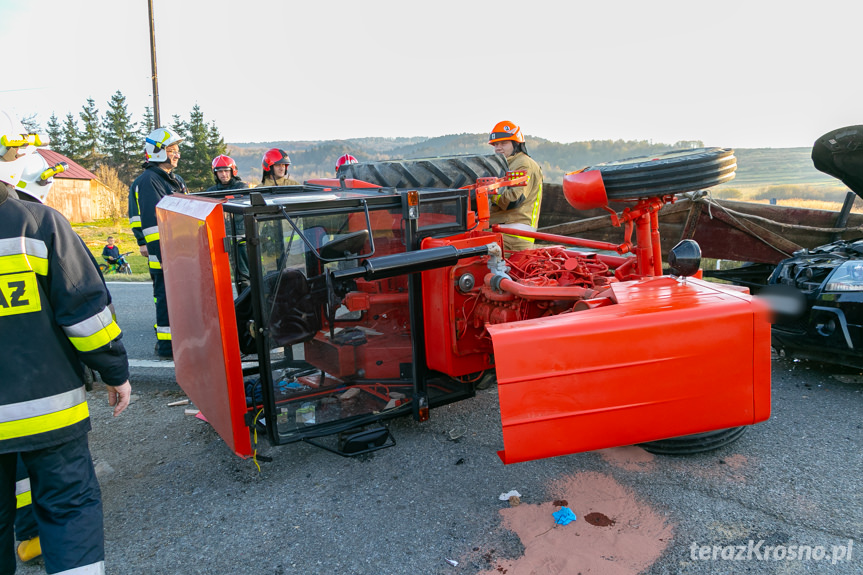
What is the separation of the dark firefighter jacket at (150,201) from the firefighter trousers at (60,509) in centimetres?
308

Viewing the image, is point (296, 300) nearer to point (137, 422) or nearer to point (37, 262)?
point (37, 262)

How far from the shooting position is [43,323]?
2213mm

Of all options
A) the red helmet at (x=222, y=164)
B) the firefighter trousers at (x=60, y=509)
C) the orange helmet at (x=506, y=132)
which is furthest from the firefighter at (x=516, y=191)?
the firefighter trousers at (x=60, y=509)

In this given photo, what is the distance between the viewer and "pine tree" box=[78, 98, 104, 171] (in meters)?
47.8

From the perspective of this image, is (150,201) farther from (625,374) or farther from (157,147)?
(625,374)

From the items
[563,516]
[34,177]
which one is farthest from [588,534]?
[34,177]

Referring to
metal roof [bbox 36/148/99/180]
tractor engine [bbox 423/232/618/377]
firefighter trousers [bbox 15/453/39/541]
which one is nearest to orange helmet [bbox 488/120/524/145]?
tractor engine [bbox 423/232/618/377]

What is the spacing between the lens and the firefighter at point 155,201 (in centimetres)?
512

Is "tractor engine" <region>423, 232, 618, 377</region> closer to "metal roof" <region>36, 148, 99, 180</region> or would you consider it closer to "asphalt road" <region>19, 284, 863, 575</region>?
"asphalt road" <region>19, 284, 863, 575</region>

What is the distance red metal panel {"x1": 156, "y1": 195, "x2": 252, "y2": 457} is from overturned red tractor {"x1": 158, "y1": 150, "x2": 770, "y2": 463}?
0.01 m

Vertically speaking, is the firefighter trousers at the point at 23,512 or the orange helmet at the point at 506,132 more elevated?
the orange helmet at the point at 506,132

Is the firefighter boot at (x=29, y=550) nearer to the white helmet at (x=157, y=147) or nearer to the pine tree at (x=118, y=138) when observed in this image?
the white helmet at (x=157, y=147)

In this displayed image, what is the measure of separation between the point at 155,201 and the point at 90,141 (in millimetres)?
51866

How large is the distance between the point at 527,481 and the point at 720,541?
0.94 metres
